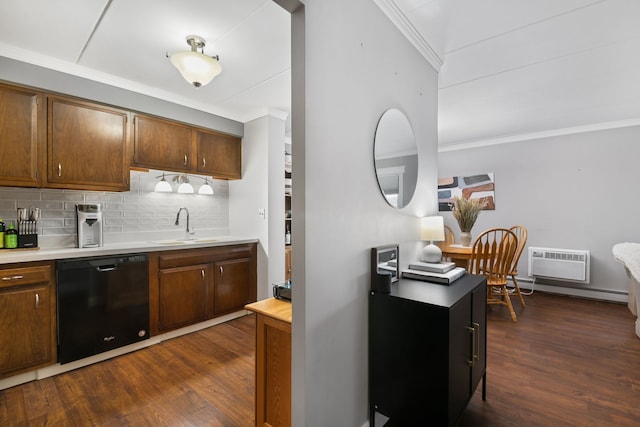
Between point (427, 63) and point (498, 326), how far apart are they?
2.64 m

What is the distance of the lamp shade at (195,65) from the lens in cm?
Result: 189

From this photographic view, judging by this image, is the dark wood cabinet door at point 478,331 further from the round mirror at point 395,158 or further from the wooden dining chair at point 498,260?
the wooden dining chair at point 498,260

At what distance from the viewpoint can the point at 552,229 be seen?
417 centimetres

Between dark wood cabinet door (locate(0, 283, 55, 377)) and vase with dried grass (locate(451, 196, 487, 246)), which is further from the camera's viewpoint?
vase with dried grass (locate(451, 196, 487, 246))

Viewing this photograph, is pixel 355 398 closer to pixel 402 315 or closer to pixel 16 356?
pixel 402 315

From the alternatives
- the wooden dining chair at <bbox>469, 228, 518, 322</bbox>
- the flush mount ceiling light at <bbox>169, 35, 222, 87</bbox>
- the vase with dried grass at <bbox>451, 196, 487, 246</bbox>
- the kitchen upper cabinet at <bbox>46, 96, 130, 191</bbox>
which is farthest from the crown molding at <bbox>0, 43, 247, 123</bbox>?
the wooden dining chair at <bbox>469, 228, 518, 322</bbox>

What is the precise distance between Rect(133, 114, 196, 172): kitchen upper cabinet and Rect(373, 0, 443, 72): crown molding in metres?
2.38

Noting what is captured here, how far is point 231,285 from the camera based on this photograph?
3.20m

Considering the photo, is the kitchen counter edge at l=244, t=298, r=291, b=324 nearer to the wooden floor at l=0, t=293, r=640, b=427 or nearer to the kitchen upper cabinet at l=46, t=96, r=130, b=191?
the wooden floor at l=0, t=293, r=640, b=427

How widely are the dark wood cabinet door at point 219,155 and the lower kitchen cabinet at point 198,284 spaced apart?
0.93 metres

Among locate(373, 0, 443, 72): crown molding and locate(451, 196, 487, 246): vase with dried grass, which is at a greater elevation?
locate(373, 0, 443, 72): crown molding

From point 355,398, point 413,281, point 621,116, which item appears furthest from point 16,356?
point 621,116

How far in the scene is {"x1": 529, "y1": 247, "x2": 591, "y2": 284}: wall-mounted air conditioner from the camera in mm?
3844

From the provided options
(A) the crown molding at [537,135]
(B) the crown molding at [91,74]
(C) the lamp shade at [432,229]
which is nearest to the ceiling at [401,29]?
(B) the crown molding at [91,74]
